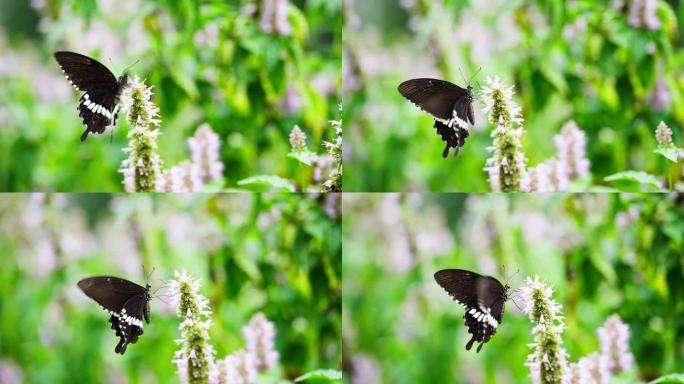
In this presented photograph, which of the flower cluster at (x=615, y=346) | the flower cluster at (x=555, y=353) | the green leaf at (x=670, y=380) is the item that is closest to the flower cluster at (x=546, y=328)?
the flower cluster at (x=555, y=353)

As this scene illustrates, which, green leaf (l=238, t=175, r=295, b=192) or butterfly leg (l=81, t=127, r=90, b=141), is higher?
butterfly leg (l=81, t=127, r=90, b=141)

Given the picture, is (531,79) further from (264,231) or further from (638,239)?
(264,231)

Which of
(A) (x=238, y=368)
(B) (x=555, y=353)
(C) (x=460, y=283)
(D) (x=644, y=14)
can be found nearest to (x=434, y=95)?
(C) (x=460, y=283)

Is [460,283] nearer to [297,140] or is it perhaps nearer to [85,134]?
[297,140]

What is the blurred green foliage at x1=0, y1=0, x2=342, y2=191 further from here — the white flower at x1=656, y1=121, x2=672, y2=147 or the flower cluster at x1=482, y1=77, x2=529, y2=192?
the white flower at x1=656, y1=121, x2=672, y2=147

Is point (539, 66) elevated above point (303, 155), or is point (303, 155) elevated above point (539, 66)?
point (539, 66)

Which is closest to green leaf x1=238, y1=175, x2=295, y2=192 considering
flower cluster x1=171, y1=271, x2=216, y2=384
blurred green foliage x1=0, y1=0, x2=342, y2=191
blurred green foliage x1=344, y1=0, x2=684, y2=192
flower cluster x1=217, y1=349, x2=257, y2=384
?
blurred green foliage x1=0, y1=0, x2=342, y2=191
